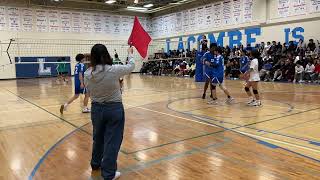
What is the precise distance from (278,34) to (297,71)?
381cm

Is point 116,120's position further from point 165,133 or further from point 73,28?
point 73,28

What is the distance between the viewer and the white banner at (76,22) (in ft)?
81.1

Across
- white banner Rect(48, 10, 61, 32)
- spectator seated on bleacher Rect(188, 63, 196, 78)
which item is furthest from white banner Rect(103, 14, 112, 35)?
spectator seated on bleacher Rect(188, 63, 196, 78)

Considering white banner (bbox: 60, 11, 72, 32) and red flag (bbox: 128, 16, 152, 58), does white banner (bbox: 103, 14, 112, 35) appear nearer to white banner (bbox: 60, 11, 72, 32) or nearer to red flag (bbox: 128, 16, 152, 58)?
white banner (bbox: 60, 11, 72, 32)

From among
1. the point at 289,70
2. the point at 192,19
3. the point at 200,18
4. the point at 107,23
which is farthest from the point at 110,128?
the point at 107,23

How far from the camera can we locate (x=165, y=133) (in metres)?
5.73

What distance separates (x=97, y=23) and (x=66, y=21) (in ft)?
8.78

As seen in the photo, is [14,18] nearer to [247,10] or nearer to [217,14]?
[217,14]

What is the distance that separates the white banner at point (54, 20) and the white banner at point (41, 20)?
306mm

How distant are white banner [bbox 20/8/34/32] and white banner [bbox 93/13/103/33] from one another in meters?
4.94

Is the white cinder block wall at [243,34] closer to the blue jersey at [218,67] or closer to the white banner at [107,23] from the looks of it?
the white banner at [107,23]

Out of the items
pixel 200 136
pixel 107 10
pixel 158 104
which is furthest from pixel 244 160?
pixel 107 10

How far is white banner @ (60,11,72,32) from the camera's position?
2420cm

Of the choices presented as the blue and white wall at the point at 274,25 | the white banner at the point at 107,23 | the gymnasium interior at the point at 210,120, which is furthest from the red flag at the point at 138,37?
the white banner at the point at 107,23
